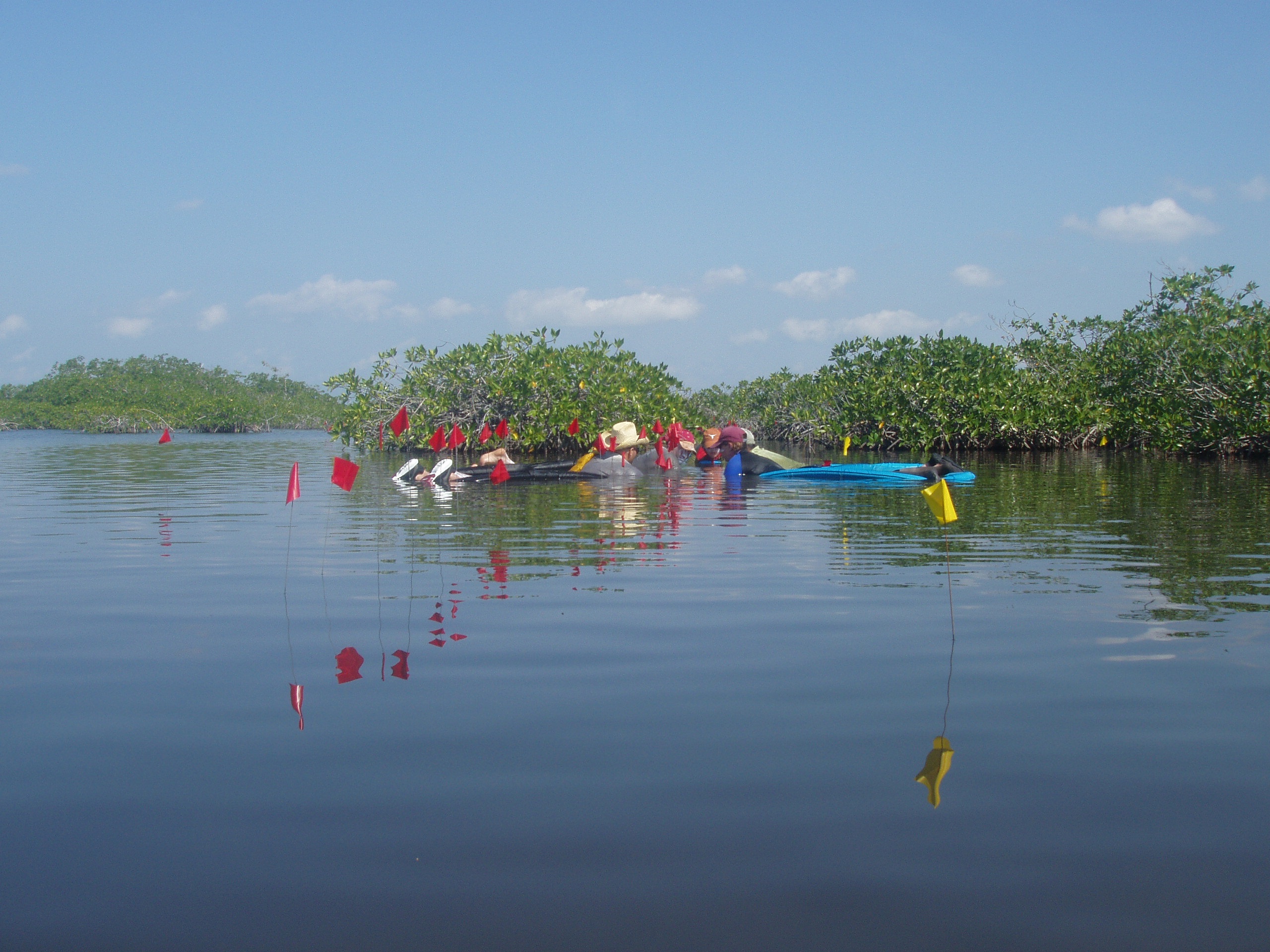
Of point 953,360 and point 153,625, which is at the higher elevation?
point 953,360

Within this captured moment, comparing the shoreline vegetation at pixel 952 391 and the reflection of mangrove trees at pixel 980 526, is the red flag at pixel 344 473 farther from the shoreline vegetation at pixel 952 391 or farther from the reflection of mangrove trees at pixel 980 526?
the shoreline vegetation at pixel 952 391

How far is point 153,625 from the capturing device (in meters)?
6.27

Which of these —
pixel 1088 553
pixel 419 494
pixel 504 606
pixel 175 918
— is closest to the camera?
pixel 175 918

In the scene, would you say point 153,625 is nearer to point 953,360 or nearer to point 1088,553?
point 1088,553

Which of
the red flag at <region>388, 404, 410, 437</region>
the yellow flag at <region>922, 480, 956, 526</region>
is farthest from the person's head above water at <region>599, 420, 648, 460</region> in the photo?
the yellow flag at <region>922, 480, 956, 526</region>

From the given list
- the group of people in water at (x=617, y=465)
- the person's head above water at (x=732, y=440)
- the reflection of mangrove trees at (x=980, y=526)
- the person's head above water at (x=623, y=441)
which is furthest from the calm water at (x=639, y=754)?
the person's head above water at (x=732, y=440)

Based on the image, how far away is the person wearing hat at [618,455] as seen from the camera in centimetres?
1905

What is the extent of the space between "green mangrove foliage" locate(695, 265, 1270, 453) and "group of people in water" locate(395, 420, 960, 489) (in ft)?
33.3

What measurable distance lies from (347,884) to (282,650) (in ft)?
9.75

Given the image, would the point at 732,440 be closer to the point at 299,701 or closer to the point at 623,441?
the point at 623,441

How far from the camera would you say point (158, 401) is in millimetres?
74188

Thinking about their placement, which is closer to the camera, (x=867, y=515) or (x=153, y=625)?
(x=153, y=625)

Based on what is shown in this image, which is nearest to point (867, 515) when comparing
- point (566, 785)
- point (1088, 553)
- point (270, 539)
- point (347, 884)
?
point (1088, 553)

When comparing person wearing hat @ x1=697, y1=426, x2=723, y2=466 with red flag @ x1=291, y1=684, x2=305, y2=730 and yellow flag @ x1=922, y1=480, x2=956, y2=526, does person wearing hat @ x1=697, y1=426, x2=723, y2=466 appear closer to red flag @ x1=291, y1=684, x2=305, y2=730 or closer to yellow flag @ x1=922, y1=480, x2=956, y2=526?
yellow flag @ x1=922, y1=480, x2=956, y2=526
